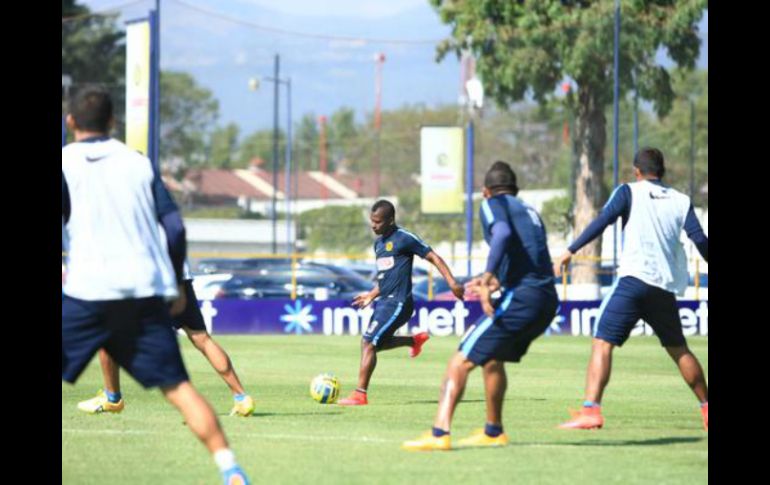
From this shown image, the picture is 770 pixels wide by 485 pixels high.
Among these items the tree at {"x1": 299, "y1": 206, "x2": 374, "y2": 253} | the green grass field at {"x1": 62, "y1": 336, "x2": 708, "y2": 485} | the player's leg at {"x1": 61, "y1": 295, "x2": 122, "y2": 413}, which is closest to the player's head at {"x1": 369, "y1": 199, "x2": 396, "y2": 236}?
the green grass field at {"x1": 62, "y1": 336, "x2": 708, "y2": 485}

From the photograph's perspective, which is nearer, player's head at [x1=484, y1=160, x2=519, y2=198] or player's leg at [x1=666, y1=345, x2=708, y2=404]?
player's head at [x1=484, y1=160, x2=519, y2=198]

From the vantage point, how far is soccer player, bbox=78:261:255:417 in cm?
1315

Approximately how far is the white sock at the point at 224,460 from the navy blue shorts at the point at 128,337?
0.46m

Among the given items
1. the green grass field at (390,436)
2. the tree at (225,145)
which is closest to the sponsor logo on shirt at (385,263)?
the green grass field at (390,436)

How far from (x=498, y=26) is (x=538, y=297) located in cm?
3494

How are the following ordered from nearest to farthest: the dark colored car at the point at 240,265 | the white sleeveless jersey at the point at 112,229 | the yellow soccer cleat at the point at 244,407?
the white sleeveless jersey at the point at 112,229 → the yellow soccer cleat at the point at 244,407 → the dark colored car at the point at 240,265

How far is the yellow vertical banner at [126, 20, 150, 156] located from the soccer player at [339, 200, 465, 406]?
52.6 ft

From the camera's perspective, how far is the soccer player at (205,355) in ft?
43.1

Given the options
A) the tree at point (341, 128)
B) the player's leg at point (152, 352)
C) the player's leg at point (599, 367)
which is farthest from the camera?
the tree at point (341, 128)

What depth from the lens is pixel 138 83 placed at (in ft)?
103

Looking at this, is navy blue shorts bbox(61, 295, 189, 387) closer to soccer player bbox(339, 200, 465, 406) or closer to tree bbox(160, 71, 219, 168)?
soccer player bbox(339, 200, 465, 406)

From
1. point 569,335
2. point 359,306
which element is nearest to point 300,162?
point 569,335

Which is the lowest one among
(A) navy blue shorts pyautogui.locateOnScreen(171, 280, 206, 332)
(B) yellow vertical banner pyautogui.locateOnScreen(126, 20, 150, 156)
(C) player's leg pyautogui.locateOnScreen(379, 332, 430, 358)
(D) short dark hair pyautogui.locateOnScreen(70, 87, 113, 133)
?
(C) player's leg pyautogui.locateOnScreen(379, 332, 430, 358)

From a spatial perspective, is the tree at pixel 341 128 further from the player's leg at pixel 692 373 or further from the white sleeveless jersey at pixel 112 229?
the white sleeveless jersey at pixel 112 229
